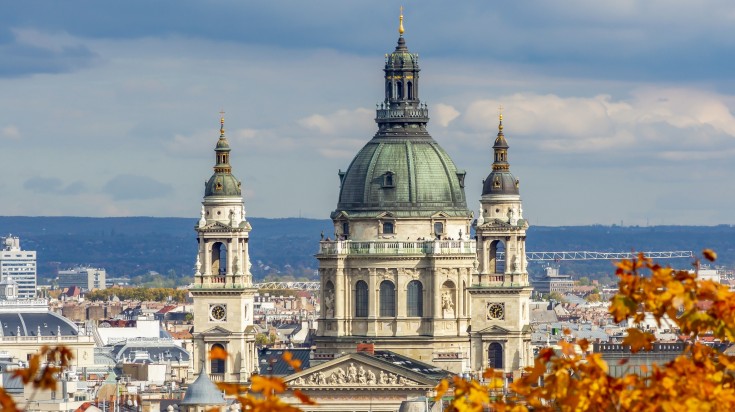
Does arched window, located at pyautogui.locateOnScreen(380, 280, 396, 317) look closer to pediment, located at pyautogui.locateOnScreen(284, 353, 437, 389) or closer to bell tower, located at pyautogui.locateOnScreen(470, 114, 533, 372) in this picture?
bell tower, located at pyautogui.locateOnScreen(470, 114, 533, 372)

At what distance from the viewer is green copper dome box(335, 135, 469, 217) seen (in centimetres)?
15262

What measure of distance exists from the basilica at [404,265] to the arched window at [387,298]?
5 cm

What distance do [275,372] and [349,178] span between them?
10147 mm

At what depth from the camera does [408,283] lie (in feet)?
503

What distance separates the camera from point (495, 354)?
153625 millimetres

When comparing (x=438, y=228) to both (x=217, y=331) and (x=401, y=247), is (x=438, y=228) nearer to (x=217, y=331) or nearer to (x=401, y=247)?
(x=401, y=247)

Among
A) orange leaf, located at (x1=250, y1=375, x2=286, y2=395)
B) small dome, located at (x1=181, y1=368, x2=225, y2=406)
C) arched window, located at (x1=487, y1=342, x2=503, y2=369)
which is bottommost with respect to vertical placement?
orange leaf, located at (x1=250, y1=375, x2=286, y2=395)

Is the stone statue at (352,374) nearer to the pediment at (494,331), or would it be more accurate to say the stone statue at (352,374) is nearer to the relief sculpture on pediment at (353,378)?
the relief sculpture on pediment at (353,378)

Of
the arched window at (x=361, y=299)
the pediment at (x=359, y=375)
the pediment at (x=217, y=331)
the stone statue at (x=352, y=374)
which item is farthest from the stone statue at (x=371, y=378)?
the pediment at (x=217, y=331)

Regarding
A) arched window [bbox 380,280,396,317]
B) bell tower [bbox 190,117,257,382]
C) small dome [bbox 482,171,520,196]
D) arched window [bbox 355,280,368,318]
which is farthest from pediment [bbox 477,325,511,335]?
bell tower [bbox 190,117,257,382]

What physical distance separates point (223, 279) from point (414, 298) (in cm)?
1016

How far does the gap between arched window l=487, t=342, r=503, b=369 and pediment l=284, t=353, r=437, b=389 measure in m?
7.59

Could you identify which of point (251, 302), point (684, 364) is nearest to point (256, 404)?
point (684, 364)

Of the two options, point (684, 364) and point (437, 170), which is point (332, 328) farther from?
point (684, 364)
